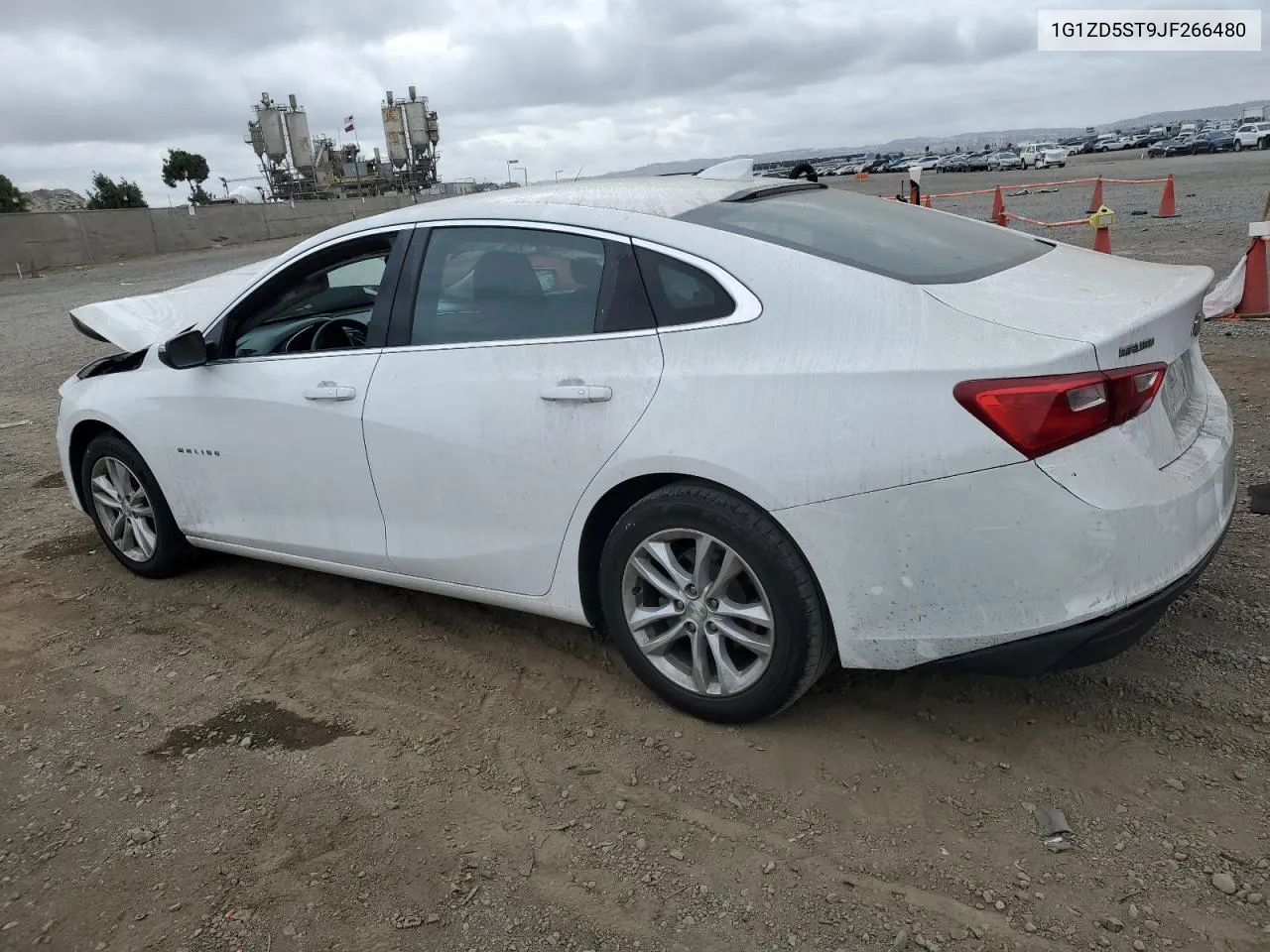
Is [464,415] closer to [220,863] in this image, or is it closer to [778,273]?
[778,273]

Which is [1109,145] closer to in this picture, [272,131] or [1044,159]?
[1044,159]

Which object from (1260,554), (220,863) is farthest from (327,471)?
(1260,554)

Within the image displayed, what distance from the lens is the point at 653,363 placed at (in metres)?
2.83

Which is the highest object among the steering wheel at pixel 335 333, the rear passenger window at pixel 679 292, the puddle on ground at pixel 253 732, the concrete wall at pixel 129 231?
the concrete wall at pixel 129 231

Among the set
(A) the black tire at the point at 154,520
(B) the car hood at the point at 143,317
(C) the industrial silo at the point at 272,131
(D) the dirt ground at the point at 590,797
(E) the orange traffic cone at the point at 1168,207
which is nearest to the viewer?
(D) the dirt ground at the point at 590,797

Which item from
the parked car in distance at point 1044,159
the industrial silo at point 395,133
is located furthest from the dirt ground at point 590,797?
the industrial silo at point 395,133

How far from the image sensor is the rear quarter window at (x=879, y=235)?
112 inches

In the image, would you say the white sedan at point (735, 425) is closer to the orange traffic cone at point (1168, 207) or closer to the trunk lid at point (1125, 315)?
the trunk lid at point (1125, 315)

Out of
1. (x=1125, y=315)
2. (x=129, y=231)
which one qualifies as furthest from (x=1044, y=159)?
(x=1125, y=315)

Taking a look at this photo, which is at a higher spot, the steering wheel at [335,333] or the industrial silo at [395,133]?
the industrial silo at [395,133]

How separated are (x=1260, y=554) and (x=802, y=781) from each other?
2294 mm

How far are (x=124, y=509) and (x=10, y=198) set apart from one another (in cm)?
7673

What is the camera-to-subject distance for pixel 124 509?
15.1 ft

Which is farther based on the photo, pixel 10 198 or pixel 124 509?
pixel 10 198
